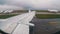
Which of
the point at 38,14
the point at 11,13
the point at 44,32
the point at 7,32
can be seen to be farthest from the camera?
the point at 38,14

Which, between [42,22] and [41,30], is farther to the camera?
[42,22]

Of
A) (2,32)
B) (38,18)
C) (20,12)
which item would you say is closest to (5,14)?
(20,12)

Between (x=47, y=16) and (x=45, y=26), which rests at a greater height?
(x=47, y=16)

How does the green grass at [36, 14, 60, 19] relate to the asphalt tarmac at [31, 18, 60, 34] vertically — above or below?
above

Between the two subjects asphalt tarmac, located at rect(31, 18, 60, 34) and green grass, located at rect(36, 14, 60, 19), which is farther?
green grass, located at rect(36, 14, 60, 19)

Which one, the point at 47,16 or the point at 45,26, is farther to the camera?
the point at 47,16

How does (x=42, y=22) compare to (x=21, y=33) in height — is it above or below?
below

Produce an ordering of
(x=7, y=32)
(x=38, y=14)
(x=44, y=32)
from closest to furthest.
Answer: (x=7, y=32)
(x=44, y=32)
(x=38, y=14)

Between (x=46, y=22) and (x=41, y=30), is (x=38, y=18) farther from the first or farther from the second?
(x=41, y=30)

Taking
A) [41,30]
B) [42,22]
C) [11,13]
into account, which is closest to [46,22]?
[42,22]

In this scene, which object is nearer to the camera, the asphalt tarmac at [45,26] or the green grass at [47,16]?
the asphalt tarmac at [45,26]

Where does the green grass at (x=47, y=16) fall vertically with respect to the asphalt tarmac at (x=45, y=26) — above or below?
above
